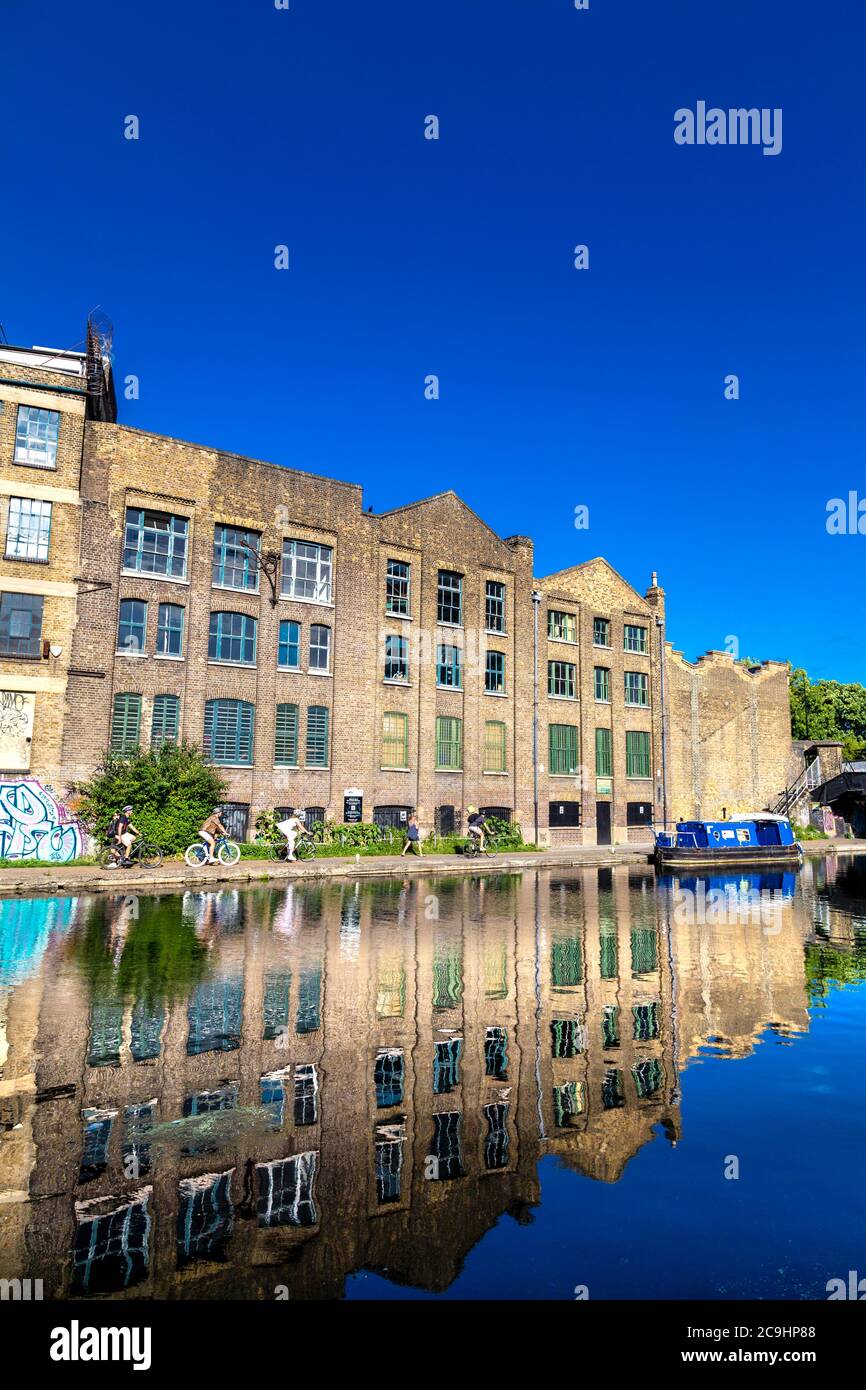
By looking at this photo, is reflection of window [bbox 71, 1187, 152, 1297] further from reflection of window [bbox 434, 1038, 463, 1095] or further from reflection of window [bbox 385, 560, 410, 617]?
reflection of window [bbox 385, 560, 410, 617]

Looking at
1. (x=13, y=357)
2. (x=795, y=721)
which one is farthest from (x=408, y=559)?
(x=795, y=721)

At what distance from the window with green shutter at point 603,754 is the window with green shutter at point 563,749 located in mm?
1521

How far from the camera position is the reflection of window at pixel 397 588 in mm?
33906

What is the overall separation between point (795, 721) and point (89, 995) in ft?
236

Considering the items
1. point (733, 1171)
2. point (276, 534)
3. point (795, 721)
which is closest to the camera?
point (733, 1171)

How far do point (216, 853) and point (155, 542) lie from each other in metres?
10.9

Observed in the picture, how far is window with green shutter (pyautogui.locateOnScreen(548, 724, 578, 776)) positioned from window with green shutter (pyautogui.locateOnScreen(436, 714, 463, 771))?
559 cm

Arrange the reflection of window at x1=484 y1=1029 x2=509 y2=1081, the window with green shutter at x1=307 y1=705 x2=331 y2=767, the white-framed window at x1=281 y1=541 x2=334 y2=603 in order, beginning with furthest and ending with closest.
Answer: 1. the white-framed window at x1=281 y1=541 x2=334 y2=603
2. the window with green shutter at x1=307 y1=705 x2=331 y2=767
3. the reflection of window at x1=484 y1=1029 x2=509 y2=1081

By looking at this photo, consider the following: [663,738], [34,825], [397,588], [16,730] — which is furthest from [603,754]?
[16,730]

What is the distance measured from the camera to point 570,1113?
566cm

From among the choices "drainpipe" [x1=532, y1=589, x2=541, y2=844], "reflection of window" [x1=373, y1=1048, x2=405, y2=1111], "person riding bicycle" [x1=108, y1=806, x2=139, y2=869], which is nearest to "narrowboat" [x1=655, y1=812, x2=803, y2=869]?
"drainpipe" [x1=532, y1=589, x2=541, y2=844]

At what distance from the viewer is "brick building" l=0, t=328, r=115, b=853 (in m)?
24.4

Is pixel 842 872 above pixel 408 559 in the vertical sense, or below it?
below
